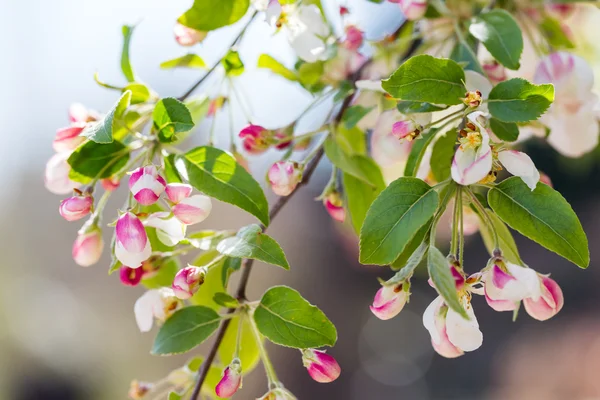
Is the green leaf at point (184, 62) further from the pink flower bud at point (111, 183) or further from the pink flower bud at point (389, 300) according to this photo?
the pink flower bud at point (389, 300)

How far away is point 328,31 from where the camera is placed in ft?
1.41

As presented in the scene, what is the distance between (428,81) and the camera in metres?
0.30

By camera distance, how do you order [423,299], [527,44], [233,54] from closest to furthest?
[233,54] < [527,44] < [423,299]

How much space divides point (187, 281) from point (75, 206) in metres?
0.07

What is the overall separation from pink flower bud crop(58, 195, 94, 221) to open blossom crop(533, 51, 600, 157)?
277mm

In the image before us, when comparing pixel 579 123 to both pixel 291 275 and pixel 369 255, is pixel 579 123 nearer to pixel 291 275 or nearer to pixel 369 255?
pixel 369 255

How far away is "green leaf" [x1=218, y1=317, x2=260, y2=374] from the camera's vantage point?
0.42 m

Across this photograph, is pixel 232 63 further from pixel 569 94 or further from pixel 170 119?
pixel 569 94

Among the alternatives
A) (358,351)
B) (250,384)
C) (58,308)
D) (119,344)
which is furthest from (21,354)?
(358,351)

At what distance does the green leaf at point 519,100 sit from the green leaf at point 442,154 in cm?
6

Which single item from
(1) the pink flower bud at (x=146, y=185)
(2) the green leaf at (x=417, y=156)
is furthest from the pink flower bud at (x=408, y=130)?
(1) the pink flower bud at (x=146, y=185)

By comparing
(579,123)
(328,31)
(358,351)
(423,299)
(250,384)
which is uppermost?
(328,31)

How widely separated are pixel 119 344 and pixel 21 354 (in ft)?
1.87

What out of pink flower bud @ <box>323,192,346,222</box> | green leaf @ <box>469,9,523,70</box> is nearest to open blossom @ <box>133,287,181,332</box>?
pink flower bud @ <box>323,192,346,222</box>
